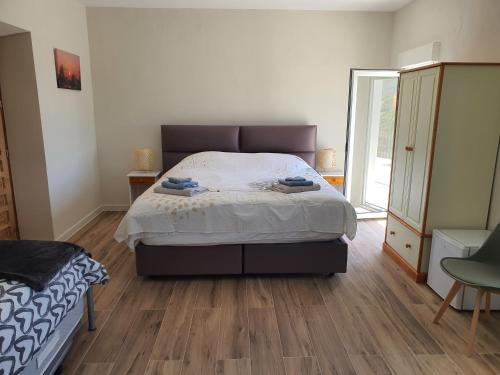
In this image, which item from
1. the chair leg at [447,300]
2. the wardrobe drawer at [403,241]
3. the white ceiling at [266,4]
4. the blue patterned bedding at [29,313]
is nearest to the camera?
the blue patterned bedding at [29,313]

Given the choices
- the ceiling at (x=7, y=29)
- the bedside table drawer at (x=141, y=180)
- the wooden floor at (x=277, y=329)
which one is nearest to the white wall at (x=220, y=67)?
the bedside table drawer at (x=141, y=180)

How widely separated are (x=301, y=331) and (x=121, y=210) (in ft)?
11.3

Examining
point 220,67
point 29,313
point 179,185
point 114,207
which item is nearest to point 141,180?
point 114,207

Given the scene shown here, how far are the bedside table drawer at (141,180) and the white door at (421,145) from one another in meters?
2.96

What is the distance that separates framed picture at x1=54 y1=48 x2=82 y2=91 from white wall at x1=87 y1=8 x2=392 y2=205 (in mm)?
436

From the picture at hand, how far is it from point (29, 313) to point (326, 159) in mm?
3727

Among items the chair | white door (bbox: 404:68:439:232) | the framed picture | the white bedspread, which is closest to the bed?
the white bedspread

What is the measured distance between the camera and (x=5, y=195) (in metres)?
3.34

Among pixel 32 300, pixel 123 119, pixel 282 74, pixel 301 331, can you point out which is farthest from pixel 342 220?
pixel 123 119

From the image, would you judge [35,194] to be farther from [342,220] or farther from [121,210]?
[342,220]

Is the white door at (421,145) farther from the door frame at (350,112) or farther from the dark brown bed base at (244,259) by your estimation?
the door frame at (350,112)

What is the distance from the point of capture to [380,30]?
177 inches

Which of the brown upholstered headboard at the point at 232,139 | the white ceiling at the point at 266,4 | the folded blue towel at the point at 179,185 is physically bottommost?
the folded blue towel at the point at 179,185

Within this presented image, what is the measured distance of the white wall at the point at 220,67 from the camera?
14.4 feet
